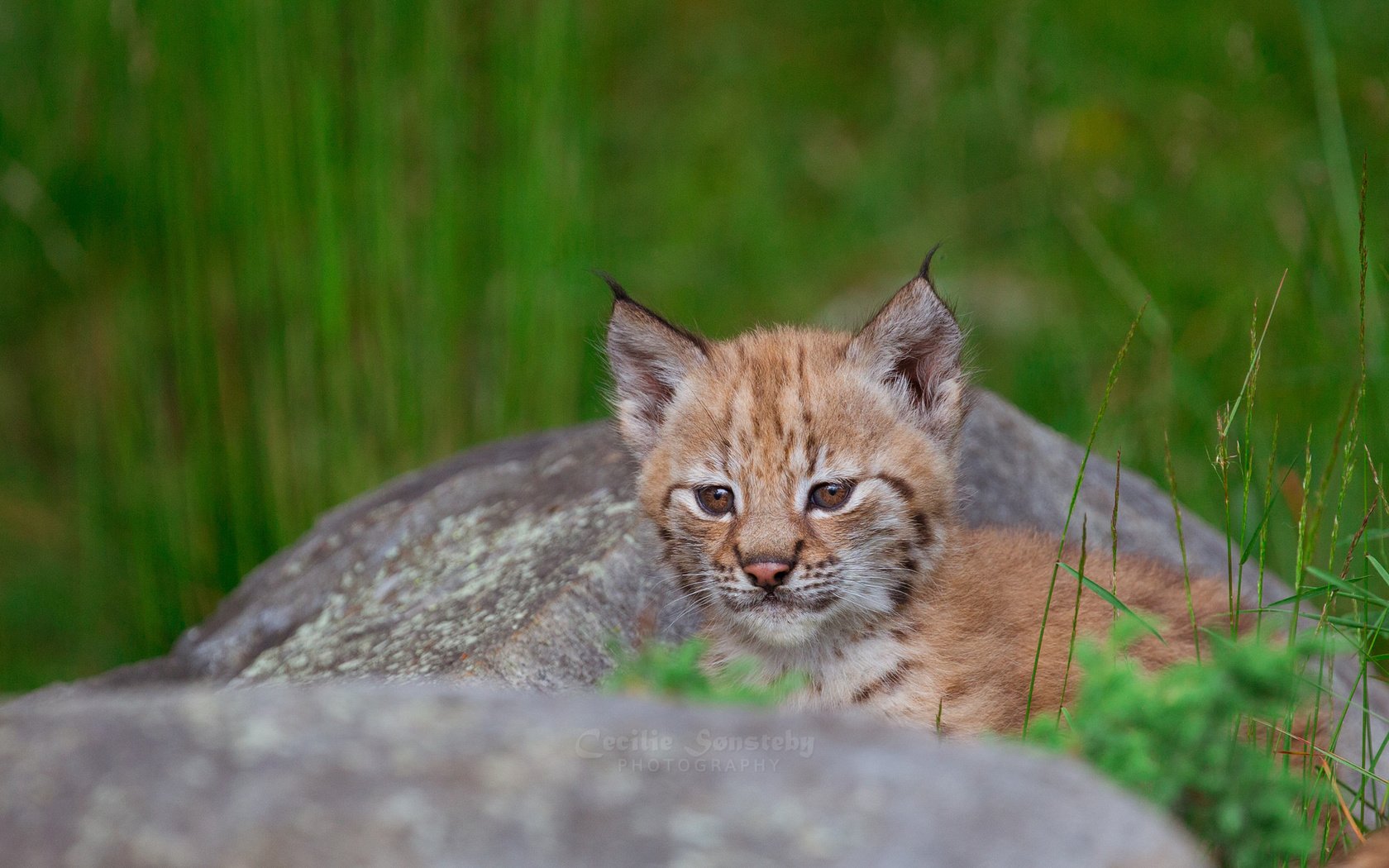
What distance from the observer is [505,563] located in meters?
4.31

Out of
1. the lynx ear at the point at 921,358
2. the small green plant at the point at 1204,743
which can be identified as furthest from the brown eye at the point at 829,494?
the small green plant at the point at 1204,743

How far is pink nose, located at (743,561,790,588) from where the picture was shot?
3.47 metres

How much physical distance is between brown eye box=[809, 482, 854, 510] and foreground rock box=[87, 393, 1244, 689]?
1.83 feet

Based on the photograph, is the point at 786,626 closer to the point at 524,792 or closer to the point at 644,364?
the point at 644,364

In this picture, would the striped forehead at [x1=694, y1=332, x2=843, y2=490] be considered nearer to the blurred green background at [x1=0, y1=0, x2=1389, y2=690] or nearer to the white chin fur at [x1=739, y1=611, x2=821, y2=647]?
the white chin fur at [x1=739, y1=611, x2=821, y2=647]

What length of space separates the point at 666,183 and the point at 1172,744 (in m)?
8.03

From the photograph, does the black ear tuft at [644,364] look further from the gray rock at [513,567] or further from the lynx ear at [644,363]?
the gray rock at [513,567]

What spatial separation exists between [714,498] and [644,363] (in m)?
0.64

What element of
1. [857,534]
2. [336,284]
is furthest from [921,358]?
[336,284]

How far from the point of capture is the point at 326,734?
6.23ft

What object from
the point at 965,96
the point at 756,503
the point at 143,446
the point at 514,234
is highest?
the point at 965,96

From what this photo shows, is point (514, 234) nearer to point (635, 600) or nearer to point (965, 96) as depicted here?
point (635, 600)

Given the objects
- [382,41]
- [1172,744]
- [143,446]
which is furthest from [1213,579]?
[143,446]

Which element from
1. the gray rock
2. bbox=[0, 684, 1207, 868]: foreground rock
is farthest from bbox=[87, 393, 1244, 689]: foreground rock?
bbox=[0, 684, 1207, 868]: foreground rock
